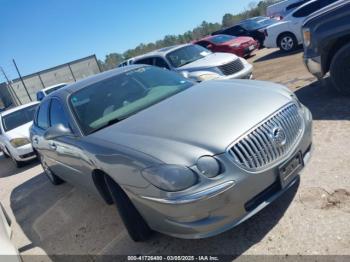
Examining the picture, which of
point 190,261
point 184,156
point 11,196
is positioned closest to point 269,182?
point 184,156

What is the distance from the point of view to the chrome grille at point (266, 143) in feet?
8.80

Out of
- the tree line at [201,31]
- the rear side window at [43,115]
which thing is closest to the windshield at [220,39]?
the rear side window at [43,115]

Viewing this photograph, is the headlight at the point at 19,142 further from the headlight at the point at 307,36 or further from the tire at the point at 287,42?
the tire at the point at 287,42

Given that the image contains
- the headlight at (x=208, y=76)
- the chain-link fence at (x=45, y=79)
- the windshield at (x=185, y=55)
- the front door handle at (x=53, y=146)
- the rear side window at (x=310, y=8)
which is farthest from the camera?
the chain-link fence at (x=45, y=79)

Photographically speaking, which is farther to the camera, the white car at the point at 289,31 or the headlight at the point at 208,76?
the white car at the point at 289,31

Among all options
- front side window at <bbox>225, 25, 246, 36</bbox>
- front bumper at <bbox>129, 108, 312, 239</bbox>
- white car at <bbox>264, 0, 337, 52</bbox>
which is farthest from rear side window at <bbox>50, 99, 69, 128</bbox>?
front side window at <bbox>225, 25, 246, 36</bbox>

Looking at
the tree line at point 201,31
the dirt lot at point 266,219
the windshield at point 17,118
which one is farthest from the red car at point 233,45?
the tree line at point 201,31

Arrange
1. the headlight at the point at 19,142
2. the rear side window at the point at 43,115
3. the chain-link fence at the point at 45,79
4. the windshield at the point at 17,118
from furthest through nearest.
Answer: the chain-link fence at the point at 45,79 < the windshield at the point at 17,118 < the headlight at the point at 19,142 < the rear side window at the point at 43,115

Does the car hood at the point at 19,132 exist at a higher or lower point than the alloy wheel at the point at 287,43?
higher

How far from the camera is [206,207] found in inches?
102

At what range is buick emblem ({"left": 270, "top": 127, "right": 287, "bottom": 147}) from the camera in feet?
9.29

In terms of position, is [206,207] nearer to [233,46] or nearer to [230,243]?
[230,243]

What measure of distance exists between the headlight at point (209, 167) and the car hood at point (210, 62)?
6147mm

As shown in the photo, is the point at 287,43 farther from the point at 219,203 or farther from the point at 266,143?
the point at 219,203
